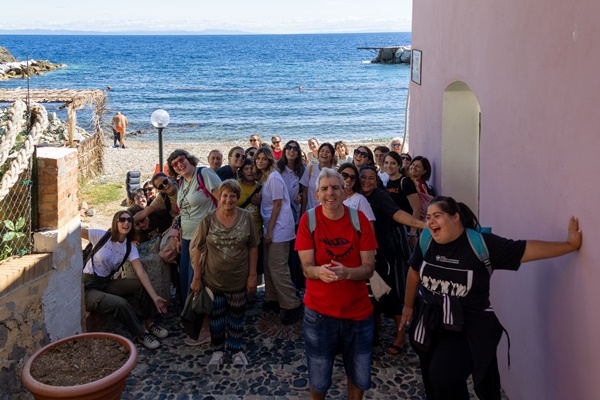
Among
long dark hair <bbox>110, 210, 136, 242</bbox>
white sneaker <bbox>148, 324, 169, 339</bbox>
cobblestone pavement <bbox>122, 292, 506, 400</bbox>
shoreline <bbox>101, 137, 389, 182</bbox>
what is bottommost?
cobblestone pavement <bbox>122, 292, 506, 400</bbox>

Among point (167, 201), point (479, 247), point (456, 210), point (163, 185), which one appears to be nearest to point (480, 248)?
point (479, 247)

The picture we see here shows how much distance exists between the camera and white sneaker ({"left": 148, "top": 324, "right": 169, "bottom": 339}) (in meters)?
5.90

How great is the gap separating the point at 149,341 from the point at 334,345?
2420 mm

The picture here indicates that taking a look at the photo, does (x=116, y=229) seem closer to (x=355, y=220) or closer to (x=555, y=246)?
(x=355, y=220)

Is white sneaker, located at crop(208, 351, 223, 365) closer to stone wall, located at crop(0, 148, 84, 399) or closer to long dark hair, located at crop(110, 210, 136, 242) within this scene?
stone wall, located at crop(0, 148, 84, 399)

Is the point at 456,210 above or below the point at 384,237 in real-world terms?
above

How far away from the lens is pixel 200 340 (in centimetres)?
576

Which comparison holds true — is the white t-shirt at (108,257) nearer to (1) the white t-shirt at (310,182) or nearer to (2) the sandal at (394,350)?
(1) the white t-shirt at (310,182)

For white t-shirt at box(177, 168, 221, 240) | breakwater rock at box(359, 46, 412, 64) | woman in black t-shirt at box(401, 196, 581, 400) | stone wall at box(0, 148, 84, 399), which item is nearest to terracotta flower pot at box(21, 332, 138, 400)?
stone wall at box(0, 148, 84, 399)

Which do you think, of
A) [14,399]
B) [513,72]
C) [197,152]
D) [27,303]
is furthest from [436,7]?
[197,152]

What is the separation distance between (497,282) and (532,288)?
0.75 meters

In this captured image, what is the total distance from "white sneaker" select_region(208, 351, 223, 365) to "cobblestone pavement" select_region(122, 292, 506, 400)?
49 millimetres

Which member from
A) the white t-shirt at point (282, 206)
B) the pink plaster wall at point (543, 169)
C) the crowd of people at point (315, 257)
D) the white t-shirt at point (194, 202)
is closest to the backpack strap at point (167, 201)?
the crowd of people at point (315, 257)

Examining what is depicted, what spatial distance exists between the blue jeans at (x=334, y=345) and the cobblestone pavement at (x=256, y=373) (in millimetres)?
737
